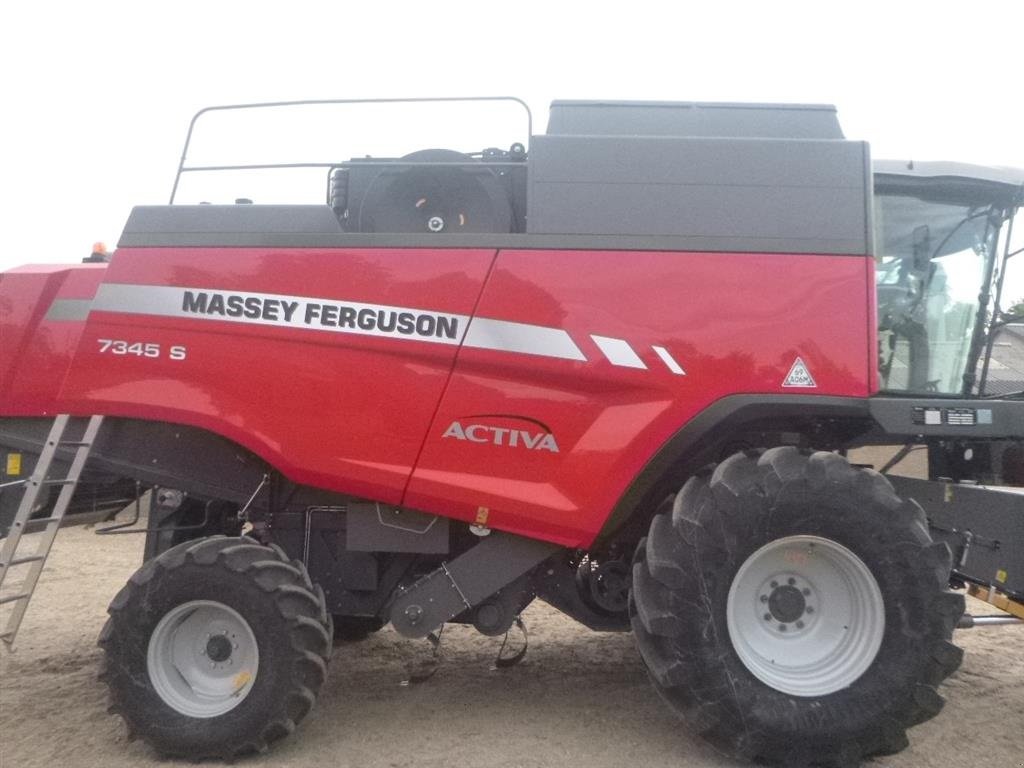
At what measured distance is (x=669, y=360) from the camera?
151 inches

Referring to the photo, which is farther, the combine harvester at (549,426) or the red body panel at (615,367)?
the red body panel at (615,367)

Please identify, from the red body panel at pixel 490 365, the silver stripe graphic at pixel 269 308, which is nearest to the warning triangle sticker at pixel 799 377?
the red body panel at pixel 490 365

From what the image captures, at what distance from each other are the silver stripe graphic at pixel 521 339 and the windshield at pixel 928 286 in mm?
1504

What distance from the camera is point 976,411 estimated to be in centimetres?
404

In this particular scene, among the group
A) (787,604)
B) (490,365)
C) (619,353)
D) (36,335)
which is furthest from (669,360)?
(36,335)

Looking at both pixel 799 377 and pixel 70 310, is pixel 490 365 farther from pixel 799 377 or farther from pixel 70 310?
pixel 70 310

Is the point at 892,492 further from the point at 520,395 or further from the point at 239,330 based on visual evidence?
the point at 239,330

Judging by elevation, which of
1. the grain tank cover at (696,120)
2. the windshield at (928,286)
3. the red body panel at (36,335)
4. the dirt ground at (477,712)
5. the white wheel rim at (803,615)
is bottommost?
the dirt ground at (477,712)

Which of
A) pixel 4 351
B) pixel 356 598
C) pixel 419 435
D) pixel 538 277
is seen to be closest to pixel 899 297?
pixel 538 277

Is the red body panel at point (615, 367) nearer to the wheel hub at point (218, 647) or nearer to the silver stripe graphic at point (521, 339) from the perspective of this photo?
the silver stripe graphic at point (521, 339)

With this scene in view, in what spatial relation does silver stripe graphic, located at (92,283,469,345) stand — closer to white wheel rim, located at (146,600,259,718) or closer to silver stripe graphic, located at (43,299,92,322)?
silver stripe graphic, located at (43,299,92,322)

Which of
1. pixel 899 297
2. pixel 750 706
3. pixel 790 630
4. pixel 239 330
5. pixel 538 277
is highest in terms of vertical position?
pixel 899 297

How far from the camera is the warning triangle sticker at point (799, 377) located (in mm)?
3812

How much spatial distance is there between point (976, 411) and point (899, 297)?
687mm
